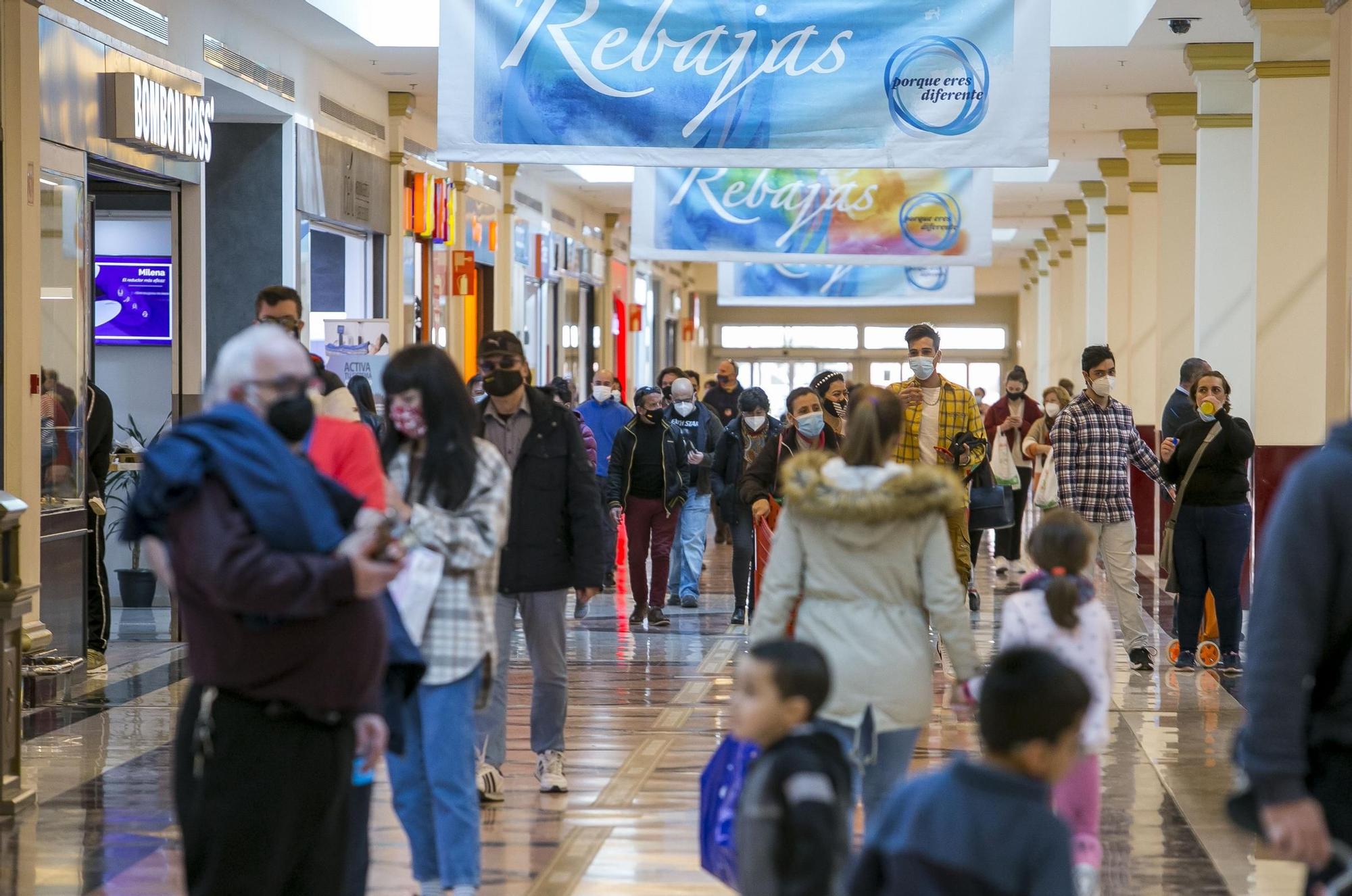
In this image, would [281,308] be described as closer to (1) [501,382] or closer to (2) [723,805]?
(1) [501,382]

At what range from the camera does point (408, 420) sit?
4.74m

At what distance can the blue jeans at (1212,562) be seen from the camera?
9.45 meters

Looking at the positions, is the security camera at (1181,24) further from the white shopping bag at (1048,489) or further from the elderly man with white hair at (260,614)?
the elderly man with white hair at (260,614)

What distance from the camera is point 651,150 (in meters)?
Answer: 9.37

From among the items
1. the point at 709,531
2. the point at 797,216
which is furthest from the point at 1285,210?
the point at 709,531

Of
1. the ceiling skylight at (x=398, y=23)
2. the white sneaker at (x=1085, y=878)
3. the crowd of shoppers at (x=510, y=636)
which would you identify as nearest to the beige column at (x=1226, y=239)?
the crowd of shoppers at (x=510, y=636)

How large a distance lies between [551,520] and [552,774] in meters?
1.10

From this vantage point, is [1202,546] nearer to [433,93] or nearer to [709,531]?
[433,93]

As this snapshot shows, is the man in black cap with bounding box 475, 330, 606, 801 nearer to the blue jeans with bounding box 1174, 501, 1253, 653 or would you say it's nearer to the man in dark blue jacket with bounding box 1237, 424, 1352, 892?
the man in dark blue jacket with bounding box 1237, 424, 1352, 892

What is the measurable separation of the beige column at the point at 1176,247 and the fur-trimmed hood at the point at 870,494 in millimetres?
11488

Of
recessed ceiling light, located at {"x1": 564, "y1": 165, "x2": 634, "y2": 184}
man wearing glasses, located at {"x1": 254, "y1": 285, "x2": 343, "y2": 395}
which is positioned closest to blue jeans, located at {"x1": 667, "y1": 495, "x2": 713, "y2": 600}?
man wearing glasses, located at {"x1": 254, "y1": 285, "x2": 343, "y2": 395}

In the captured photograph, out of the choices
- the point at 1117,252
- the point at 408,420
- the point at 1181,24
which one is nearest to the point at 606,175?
the point at 1117,252

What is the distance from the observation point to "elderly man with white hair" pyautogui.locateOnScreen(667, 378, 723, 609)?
42.6ft

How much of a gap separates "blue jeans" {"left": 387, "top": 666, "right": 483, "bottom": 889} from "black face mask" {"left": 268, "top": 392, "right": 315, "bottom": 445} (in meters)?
1.49
